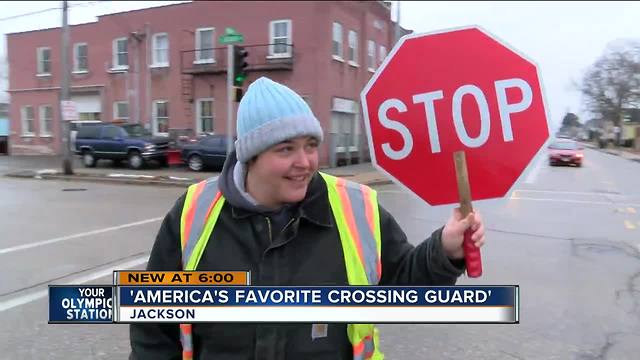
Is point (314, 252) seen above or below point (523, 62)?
below

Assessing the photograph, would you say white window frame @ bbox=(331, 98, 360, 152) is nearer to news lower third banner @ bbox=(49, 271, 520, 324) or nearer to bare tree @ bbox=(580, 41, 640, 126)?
news lower third banner @ bbox=(49, 271, 520, 324)

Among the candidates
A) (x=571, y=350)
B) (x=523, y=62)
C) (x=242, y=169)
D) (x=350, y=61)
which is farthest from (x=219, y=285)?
(x=350, y=61)

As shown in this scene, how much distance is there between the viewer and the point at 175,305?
5.91 ft

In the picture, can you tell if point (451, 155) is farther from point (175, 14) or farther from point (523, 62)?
point (175, 14)

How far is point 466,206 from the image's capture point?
1646 mm

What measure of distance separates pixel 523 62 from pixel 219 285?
3.71 ft

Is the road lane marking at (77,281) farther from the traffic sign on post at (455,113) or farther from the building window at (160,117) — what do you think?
the building window at (160,117)

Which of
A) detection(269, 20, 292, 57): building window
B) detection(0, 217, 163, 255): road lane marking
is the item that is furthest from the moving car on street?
detection(0, 217, 163, 255): road lane marking

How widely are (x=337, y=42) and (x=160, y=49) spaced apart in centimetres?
892

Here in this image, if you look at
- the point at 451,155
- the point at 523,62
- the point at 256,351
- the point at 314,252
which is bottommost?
the point at 256,351

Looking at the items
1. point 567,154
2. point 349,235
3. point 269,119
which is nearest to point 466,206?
point 349,235

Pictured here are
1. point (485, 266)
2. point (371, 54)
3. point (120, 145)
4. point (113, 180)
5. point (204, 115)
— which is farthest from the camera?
point (371, 54)

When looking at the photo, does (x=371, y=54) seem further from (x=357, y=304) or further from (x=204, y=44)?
(x=357, y=304)

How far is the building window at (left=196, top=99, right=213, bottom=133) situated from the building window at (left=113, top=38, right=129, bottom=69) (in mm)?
5185
